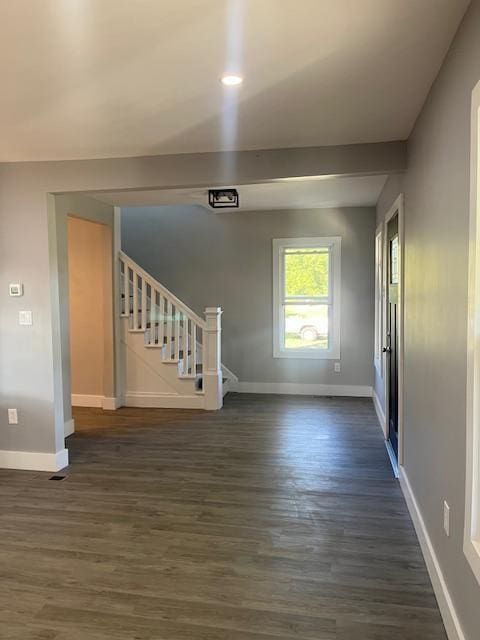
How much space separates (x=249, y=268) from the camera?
6.61m

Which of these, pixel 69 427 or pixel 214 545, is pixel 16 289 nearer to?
pixel 69 427

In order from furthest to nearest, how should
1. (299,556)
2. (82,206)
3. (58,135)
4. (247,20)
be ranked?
1. (82,206)
2. (58,135)
3. (299,556)
4. (247,20)

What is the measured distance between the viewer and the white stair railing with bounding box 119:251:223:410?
5660mm

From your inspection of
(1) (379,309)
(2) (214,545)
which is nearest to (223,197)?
(1) (379,309)

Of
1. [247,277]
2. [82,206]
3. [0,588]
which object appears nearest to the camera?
[0,588]

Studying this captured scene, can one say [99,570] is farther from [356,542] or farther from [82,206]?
[82,206]

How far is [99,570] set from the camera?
248 centimetres

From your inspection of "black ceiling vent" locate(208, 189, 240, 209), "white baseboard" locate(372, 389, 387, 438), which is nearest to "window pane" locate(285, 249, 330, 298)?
"black ceiling vent" locate(208, 189, 240, 209)

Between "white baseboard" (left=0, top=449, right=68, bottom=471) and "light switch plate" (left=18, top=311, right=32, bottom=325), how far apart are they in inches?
42.8

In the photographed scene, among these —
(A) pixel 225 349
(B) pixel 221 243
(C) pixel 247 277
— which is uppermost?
(B) pixel 221 243

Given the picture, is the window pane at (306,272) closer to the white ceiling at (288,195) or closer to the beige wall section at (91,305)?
the white ceiling at (288,195)

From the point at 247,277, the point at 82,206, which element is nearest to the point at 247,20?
the point at 82,206

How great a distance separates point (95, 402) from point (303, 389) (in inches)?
109

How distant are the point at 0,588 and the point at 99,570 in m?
0.48
